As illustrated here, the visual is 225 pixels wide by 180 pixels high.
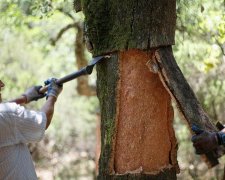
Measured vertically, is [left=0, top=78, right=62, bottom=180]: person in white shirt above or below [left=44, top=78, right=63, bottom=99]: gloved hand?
below

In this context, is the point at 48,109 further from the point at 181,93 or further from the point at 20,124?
the point at 181,93

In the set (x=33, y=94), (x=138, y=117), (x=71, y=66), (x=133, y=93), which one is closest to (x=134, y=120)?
(x=138, y=117)

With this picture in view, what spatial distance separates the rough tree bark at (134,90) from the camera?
3.58 meters

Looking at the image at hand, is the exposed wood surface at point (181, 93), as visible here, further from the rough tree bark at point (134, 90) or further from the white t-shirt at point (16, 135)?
the white t-shirt at point (16, 135)

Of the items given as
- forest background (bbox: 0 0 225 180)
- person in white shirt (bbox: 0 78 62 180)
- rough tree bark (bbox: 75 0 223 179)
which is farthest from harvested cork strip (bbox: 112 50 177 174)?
forest background (bbox: 0 0 225 180)

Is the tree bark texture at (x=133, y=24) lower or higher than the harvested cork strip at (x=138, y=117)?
higher

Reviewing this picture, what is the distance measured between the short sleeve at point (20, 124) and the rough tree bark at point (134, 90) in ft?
1.93

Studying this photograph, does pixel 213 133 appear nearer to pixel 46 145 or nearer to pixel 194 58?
pixel 194 58

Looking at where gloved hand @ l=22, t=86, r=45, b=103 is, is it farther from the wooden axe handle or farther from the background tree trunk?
the background tree trunk

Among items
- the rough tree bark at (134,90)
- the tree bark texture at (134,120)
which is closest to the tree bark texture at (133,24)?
the rough tree bark at (134,90)

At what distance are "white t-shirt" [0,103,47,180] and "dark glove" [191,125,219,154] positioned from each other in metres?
1.18

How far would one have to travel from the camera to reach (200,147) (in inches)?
126

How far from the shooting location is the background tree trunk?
358cm

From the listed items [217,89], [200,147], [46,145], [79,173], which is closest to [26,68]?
[46,145]
